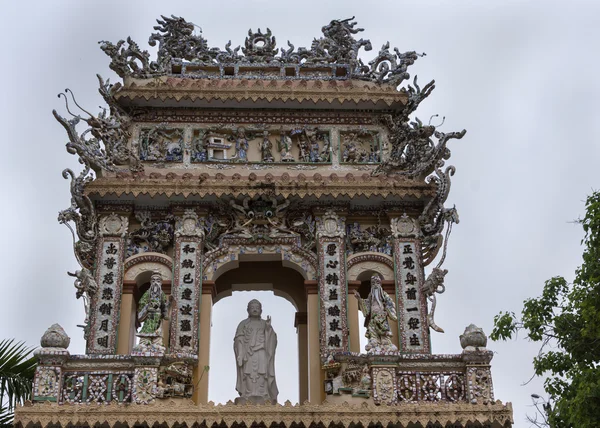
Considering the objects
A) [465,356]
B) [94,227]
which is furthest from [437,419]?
[94,227]

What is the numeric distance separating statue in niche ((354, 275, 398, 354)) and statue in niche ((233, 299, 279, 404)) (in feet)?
5.41

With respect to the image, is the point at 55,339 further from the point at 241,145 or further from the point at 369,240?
the point at 369,240

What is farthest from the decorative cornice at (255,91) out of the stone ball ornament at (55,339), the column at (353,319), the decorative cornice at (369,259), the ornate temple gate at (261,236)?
the stone ball ornament at (55,339)

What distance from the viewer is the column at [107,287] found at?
14188 mm

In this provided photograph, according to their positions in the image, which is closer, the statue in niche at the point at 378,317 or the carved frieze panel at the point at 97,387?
the carved frieze panel at the point at 97,387

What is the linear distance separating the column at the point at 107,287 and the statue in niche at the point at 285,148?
9.76 ft

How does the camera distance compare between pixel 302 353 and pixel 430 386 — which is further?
pixel 302 353

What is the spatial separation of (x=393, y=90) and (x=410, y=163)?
66.1 inches

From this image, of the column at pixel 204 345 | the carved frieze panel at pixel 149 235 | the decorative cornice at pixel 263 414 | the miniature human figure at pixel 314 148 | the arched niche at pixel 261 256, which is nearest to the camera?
the decorative cornice at pixel 263 414

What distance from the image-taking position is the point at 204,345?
47.3 ft

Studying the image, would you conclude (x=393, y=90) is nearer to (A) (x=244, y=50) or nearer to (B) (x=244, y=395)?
(A) (x=244, y=50)

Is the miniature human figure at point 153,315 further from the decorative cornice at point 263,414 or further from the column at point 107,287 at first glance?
the decorative cornice at point 263,414

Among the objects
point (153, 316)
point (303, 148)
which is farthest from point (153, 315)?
point (303, 148)

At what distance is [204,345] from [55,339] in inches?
93.5
